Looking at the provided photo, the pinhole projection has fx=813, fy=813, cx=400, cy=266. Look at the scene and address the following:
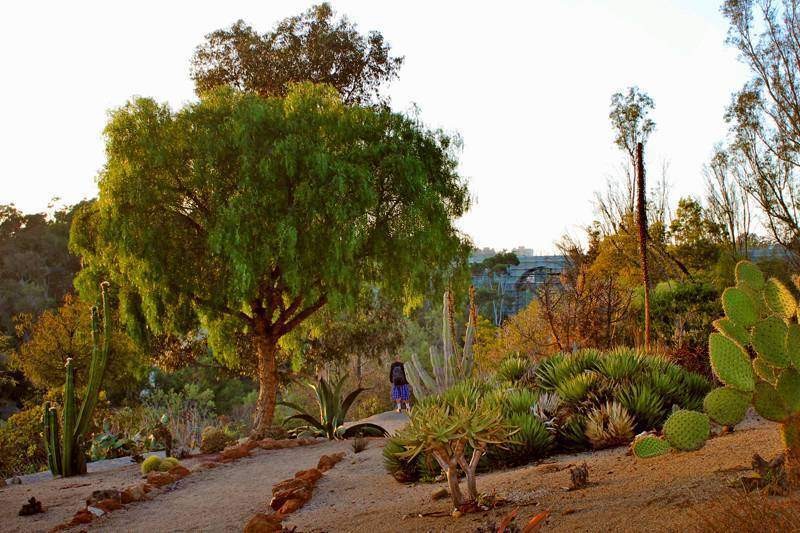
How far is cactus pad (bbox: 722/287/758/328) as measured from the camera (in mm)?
5824

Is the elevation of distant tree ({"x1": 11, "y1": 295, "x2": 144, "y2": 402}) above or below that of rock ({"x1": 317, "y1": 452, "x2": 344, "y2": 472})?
above

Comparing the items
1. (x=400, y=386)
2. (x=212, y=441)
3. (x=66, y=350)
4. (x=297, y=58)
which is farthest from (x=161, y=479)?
(x=297, y=58)

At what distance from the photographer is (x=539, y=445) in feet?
25.8

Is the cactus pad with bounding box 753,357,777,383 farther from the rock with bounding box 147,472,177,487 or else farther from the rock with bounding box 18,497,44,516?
the rock with bounding box 18,497,44,516

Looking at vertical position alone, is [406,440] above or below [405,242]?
below

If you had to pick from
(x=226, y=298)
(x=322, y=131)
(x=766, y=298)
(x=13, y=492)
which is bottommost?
(x=13, y=492)

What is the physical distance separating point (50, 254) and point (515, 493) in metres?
33.4

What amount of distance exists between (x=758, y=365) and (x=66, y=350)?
49.9ft

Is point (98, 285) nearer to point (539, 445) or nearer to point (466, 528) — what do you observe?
point (539, 445)

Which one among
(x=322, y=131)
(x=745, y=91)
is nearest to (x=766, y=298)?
(x=322, y=131)

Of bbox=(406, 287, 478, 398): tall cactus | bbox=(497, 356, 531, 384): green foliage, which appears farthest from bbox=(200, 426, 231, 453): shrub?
bbox=(497, 356, 531, 384): green foliage

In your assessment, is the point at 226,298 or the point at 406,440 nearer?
the point at 406,440

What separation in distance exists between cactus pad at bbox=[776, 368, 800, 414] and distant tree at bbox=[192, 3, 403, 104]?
80.7ft

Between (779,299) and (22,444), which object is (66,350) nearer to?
(22,444)
